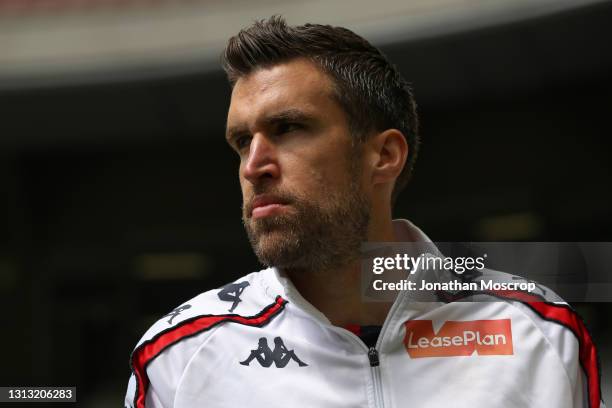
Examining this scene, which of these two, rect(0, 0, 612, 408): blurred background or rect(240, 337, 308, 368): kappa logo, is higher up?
rect(0, 0, 612, 408): blurred background

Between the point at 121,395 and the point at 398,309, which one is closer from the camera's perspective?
the point at 398,309

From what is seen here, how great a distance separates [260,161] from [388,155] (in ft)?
1.10

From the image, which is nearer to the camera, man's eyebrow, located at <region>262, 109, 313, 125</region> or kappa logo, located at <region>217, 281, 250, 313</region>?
man's eyebrow, located at <region>262, 109, 313, 125</region>

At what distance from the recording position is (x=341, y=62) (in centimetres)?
167

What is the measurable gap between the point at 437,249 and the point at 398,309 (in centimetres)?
20

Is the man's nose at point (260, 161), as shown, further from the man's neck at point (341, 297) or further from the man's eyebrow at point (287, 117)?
the man's neck at point (341, 297)

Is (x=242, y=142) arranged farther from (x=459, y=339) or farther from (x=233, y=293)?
(x=459, y=339)

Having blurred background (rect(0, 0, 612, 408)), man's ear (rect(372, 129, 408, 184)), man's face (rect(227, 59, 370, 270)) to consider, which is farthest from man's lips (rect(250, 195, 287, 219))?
blurred background (rect(0, 0, 612, 408))

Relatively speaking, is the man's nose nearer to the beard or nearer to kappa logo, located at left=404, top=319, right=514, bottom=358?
the beard

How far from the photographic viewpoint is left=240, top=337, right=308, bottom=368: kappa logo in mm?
1571

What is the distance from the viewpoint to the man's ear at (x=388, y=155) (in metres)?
1.71

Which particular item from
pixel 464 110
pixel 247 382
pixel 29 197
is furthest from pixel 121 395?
pixel 247 382

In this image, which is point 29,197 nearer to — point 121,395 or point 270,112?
point 121,395

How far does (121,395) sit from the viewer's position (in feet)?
21.7
